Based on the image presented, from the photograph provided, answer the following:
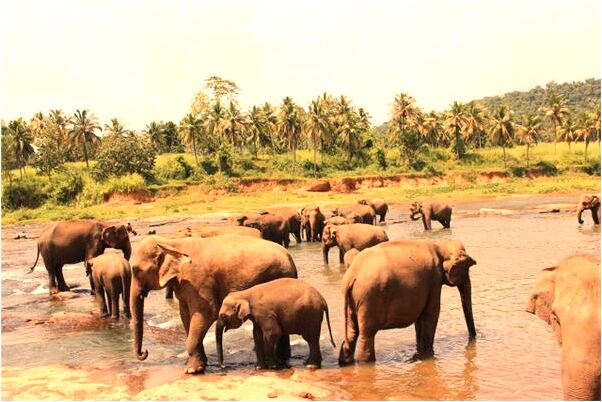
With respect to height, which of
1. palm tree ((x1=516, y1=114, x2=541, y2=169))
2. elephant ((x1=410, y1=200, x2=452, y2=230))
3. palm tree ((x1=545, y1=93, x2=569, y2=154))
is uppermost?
palm tree ((x1=545, y1=93, x2=569, y2=154))

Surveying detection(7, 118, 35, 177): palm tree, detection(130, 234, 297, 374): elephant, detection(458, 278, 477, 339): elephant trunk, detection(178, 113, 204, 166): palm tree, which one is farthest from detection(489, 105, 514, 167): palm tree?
detection(130, 234, 297, 374): elephant

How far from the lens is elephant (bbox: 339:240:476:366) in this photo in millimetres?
10016

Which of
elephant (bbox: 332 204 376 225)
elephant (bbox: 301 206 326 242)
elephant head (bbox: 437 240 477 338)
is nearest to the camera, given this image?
elephant head (bbox: 437 240 477 338)

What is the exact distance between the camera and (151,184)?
61.2 metres

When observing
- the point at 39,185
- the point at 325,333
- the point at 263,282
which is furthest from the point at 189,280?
the point at 39,185

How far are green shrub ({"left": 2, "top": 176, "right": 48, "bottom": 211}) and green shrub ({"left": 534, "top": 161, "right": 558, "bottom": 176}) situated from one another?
55789mm

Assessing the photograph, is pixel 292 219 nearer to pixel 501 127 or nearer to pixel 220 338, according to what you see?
pixel 220 338

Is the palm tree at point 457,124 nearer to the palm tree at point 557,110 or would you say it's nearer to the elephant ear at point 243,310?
the palm tree at point 557,110

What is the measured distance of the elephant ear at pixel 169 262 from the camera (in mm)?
10297

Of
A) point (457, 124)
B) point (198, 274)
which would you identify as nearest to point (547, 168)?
point (457, 124)

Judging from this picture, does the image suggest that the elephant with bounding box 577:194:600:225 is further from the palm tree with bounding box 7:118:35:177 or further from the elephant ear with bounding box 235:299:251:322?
the palm tree with bounding box 7:118:35:177

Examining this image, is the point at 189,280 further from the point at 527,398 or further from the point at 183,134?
the point at 183,134

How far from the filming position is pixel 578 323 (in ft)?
18.1

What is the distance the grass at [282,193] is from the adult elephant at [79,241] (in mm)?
31605
